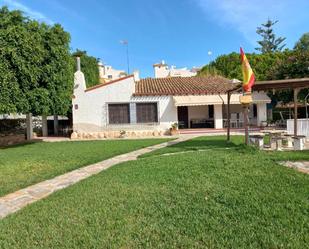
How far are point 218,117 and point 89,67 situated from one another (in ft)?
82.2

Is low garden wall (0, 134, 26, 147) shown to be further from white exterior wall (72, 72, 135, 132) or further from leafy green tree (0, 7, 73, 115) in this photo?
leafy green tree (0, 7, 73, 115)

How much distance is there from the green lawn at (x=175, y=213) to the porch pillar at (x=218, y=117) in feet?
83.1

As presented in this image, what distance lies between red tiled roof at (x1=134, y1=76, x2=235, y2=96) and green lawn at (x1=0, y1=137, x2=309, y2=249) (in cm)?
2504

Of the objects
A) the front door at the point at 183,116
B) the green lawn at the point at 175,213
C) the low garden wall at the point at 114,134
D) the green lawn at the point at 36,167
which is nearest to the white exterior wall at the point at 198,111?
the front door at the point at 183,116

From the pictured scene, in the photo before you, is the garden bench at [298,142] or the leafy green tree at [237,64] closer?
the garden bench at [298,142]

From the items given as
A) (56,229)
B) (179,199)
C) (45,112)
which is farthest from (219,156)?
(45,112)

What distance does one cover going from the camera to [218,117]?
36969 mm

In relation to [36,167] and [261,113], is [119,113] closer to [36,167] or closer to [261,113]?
[261,113]

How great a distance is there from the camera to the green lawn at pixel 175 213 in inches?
237

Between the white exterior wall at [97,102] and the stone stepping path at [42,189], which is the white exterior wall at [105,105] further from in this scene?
the stone stepping path at [42,189]

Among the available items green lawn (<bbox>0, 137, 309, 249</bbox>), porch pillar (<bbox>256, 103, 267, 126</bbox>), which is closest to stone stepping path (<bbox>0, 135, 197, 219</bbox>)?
green lawn (<bbox>0, 137, 309, 249</bbox>)

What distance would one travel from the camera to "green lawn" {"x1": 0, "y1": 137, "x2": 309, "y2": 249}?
6016mm

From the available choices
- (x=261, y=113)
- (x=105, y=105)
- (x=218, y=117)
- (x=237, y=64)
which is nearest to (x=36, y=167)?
(x=105, y=105)

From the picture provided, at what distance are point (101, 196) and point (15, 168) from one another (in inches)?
325
